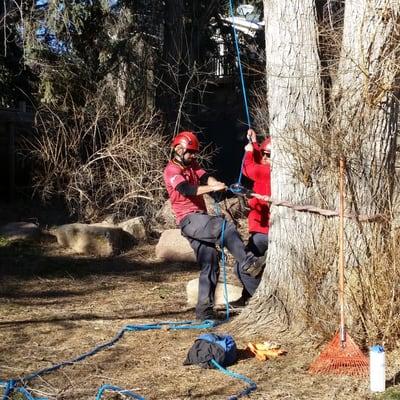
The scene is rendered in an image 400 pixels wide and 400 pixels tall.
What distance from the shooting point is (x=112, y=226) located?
1198 cm

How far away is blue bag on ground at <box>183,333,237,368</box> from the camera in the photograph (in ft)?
18.1

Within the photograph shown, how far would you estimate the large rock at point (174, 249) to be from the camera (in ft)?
36.0

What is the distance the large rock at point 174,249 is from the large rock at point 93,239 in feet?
2.24

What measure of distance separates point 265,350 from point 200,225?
1563 millimetres

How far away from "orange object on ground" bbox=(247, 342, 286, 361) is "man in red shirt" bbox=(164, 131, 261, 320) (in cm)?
111

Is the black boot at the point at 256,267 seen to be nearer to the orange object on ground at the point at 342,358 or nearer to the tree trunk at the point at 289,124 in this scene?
the tree trunk at the point at 289,124

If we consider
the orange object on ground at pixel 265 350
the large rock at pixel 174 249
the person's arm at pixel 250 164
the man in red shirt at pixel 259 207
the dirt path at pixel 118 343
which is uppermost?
the person's arm at pixel 250 164

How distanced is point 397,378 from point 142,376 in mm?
1684

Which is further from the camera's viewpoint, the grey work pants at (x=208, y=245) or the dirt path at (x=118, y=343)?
the grey work pants at (x=208, y=245)

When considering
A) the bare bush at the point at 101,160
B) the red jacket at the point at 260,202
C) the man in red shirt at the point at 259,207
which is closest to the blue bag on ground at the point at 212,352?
the man in red shirt at the point at 259,207

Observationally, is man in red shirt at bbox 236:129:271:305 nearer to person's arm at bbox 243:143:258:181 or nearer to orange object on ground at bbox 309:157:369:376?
person's arm at bbox 243:143:258:181

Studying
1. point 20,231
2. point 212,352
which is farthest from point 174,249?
point 212,352

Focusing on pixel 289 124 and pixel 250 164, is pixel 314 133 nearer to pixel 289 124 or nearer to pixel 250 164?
pixel 289 124

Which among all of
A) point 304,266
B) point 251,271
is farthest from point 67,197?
point 304,266
